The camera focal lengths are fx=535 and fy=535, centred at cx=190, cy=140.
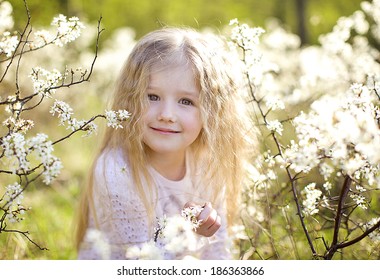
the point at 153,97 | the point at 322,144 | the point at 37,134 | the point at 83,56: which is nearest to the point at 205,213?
the point at 153,97

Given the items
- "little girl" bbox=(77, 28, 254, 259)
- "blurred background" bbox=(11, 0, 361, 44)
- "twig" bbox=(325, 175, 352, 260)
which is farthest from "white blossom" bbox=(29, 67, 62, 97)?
"blurred background" bbox=(11, 0, 361, 44)

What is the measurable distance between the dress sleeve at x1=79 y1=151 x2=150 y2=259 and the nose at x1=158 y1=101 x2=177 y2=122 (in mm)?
237

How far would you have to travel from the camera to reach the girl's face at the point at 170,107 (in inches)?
67.4

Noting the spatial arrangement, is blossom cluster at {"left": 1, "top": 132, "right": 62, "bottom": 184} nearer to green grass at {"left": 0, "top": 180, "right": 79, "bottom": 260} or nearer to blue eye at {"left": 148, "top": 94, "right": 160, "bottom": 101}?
green grass at {"left": 0, "top": 180, "right": 79, "bottom": 260}

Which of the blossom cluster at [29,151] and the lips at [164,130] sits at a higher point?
the lips at [164,130]

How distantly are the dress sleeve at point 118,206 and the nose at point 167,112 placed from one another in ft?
0.78

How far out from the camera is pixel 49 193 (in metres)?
3.08

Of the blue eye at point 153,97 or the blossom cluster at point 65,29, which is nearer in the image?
the blossom cluster at point 65,29

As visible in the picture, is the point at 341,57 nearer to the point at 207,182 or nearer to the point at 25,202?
the point at 207,182

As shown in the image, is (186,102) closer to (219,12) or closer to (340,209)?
(340,209)

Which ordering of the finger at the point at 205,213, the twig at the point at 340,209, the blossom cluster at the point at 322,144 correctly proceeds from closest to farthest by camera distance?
the blossom cluster at the point at 322,144
the twig at the point at 340,209
the finger at the point at 205,213

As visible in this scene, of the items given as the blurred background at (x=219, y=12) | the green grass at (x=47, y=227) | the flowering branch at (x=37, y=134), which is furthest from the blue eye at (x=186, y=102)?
the blurred background at (x=219, y=12)

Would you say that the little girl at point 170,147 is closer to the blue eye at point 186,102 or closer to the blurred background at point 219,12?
the blue eye at point 186,102

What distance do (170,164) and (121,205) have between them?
0.87 feet
